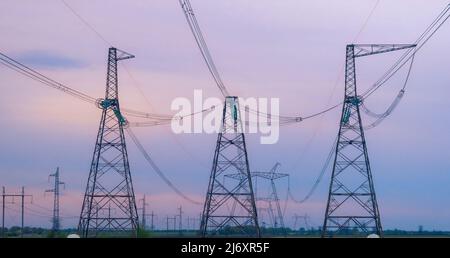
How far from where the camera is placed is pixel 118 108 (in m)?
47.2
